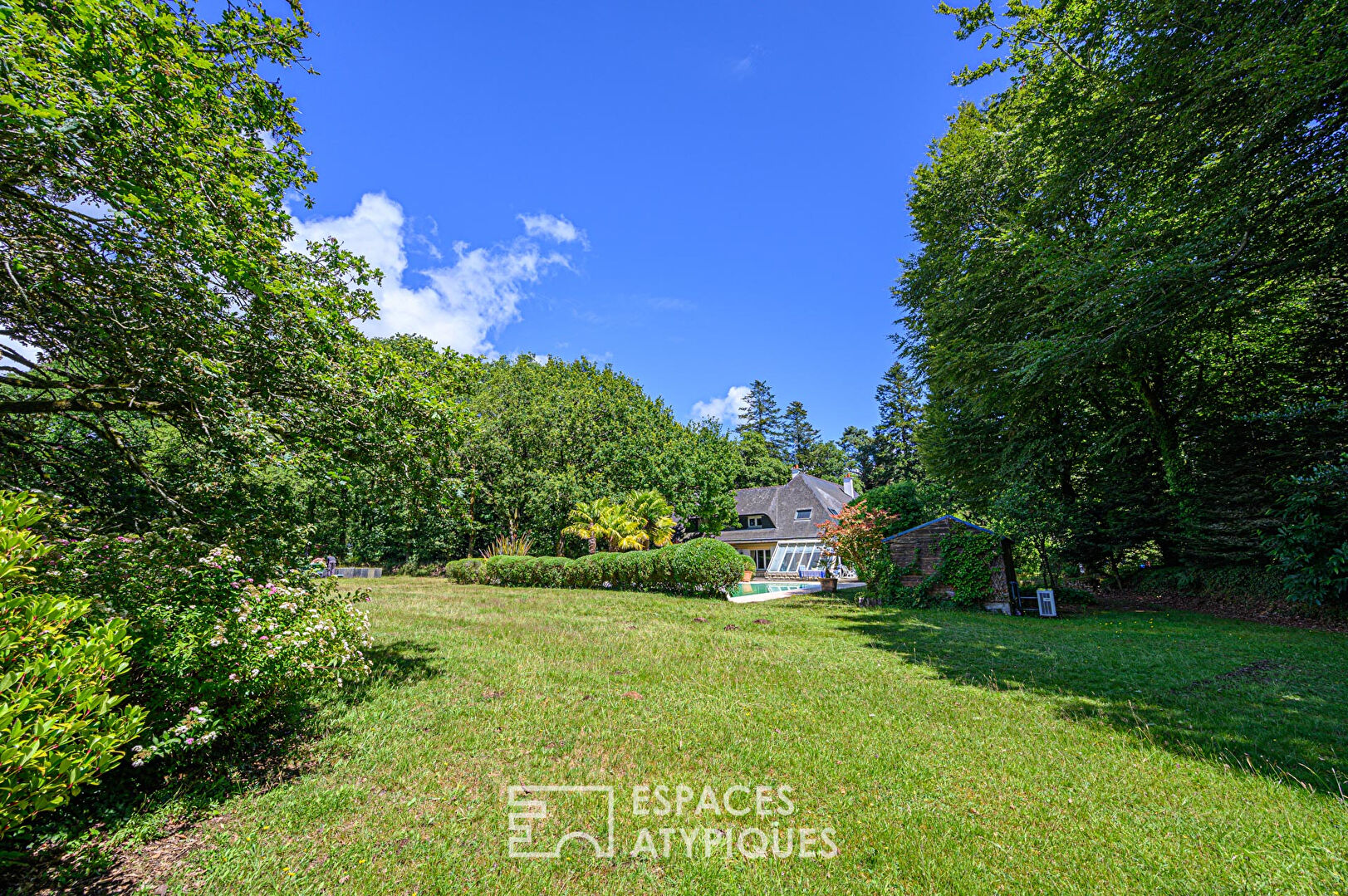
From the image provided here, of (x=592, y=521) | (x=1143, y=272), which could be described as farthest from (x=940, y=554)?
(x=592, y=521)

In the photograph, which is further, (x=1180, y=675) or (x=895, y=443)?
(x=895, y=443)

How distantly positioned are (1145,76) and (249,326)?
15292 millimetres

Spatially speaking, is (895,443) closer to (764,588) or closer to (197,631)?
(764,588)

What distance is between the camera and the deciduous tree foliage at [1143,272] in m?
8.07

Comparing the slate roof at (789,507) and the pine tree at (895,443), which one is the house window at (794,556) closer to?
the slate roof at (789,507)

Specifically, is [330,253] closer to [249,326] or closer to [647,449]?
[249,326]

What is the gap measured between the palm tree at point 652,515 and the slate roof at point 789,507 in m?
7.79

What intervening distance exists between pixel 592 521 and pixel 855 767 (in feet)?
76.8

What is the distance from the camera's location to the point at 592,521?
26.9 meters

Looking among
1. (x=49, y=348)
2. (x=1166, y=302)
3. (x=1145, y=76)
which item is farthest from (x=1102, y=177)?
(x=49, y=348)

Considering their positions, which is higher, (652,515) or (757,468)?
(757,468)

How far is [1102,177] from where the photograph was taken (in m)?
11.0

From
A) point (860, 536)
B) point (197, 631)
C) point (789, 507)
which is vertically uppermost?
point (789, 507)

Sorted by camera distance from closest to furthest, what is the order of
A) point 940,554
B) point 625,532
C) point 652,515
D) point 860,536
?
1. point 940,554
2. point 860,536
3. point 625,532
4. point 652,515
